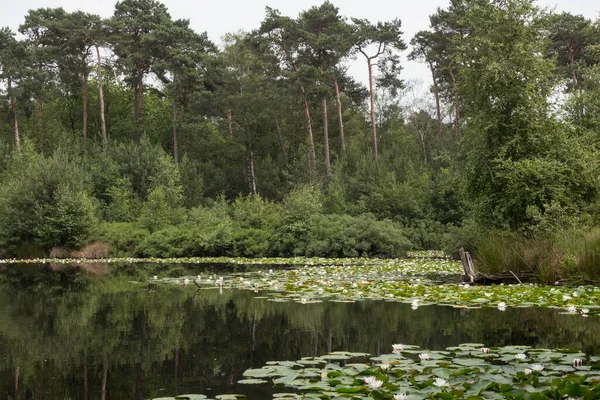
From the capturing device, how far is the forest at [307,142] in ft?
51.0

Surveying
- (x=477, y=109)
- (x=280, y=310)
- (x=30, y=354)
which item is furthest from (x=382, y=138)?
(x=30, y=354)

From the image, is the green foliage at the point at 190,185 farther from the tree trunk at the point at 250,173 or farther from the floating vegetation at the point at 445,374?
the floating vegetation at the point at 445,374

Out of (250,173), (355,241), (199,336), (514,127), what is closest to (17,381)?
(199,336)

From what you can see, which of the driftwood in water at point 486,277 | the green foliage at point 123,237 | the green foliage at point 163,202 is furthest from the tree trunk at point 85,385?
the green foliage at point 163,202

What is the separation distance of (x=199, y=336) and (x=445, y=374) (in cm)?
331

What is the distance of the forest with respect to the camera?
15.6 m

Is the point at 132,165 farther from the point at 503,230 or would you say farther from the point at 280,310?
the point at 280,310

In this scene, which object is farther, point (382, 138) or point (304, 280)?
point (382, 138)

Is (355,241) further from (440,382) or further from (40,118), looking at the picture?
(40,118)

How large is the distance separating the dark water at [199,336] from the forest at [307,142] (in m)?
4.43

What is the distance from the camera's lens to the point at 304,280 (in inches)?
505

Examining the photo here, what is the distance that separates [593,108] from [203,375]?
19909 millimetres

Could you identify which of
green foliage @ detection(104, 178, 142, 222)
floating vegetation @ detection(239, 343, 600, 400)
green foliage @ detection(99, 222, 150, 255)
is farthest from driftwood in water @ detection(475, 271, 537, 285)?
green foliage @ detection(104, 178, 142, 222)

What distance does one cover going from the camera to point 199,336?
6.84m
